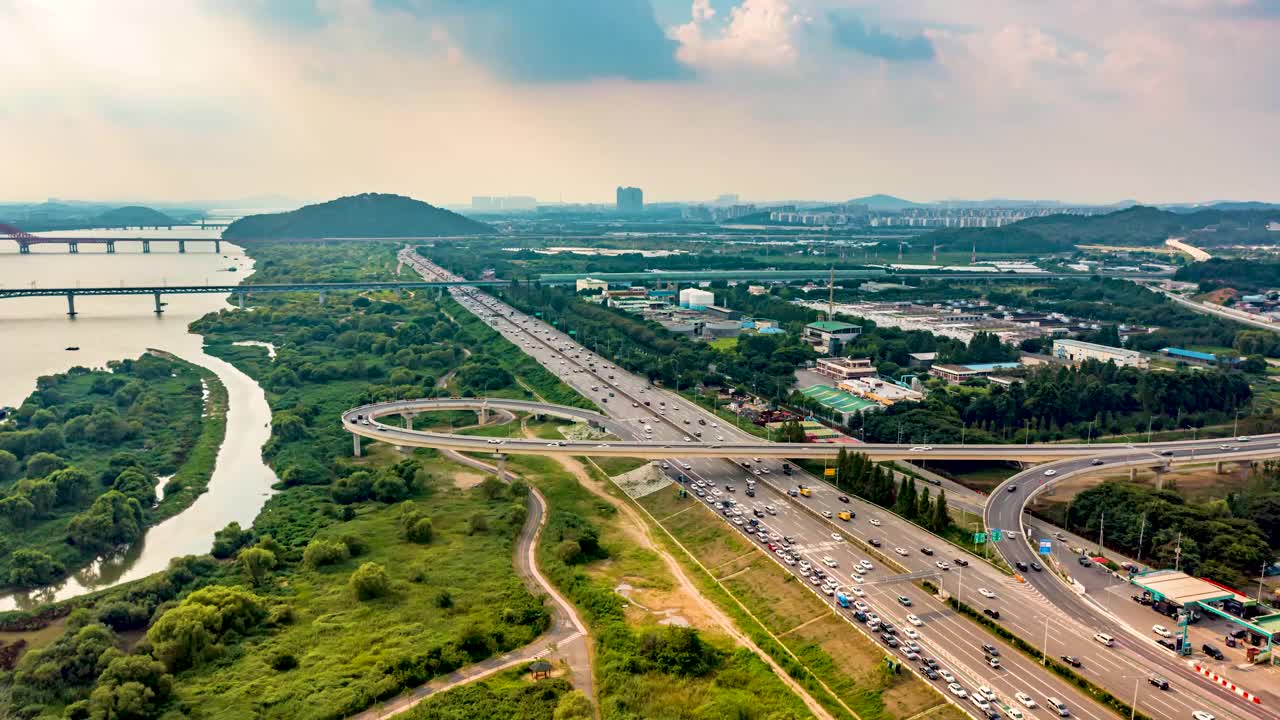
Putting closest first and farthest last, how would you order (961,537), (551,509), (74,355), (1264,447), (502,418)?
(961,537) < (551,509) < (1264,447) < (502,418) < (74,355)

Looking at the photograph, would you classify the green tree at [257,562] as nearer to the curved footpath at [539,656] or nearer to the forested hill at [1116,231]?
the curved footpath at [539,656]

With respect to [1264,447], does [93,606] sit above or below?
below

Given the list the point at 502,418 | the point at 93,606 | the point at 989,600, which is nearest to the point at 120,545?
the point at 93,606

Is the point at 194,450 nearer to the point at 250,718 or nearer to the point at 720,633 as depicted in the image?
the point at 250,718

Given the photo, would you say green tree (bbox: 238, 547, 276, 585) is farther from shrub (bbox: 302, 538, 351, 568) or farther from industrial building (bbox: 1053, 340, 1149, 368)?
industrial building (bbox: 1053, 340, 1149, 368)

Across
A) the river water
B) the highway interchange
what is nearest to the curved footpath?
the highway interchange

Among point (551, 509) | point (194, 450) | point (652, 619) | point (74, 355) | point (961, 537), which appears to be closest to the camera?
point (652, 619)

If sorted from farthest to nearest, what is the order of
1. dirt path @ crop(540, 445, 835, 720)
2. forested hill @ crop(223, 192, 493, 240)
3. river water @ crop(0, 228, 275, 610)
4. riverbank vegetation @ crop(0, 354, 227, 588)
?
forested hill @ crop(223, 192, 493, 240)
river water @ crop(0, 228, 275, 610)
riverbank vegetation @ crop(0, 354, 227, 588)
dirt path @ crop(540, 445, 835, 720)

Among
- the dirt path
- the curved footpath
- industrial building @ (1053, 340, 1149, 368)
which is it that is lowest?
the curved footpath
